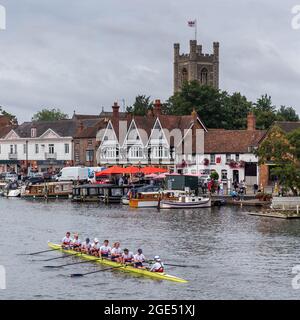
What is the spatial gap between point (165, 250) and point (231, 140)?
5526 cm

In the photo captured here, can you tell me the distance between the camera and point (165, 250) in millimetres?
64062

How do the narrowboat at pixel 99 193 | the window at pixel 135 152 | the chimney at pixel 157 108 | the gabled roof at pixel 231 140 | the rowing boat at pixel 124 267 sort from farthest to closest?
the chimney at pixel 157 108 < the window at pixel 135 152 < the gabled roof at pixel 231 140 < the narrowboat at pixel 99 193 < the rowing boat at pixel 124 267

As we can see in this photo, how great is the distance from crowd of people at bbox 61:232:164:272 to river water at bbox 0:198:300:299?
96 centimetres

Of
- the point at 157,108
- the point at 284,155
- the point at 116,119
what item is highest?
the point at 157,108

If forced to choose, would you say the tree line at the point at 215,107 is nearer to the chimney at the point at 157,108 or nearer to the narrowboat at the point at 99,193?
the chimney at the point at 157,108

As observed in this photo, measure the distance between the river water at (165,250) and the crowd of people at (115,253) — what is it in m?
0.96

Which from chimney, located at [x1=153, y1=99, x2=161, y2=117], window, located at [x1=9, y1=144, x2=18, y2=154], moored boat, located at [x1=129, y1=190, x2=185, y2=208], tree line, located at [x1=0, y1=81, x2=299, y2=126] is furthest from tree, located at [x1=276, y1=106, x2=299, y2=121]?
moored boat, located at [x1=129, y1=190, x2=185, y2=208]

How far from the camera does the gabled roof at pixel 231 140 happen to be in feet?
377

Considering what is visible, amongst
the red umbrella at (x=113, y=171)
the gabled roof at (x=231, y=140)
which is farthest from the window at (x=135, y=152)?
the red umbrella at (x=113, y=171)

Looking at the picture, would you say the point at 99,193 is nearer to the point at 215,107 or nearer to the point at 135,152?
the point at 135,152

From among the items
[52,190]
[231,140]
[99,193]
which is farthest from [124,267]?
[52,190]

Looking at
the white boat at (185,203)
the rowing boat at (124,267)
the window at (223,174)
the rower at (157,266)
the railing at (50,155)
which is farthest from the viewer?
the railing at (50,155)

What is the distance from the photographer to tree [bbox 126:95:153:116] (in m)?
162
